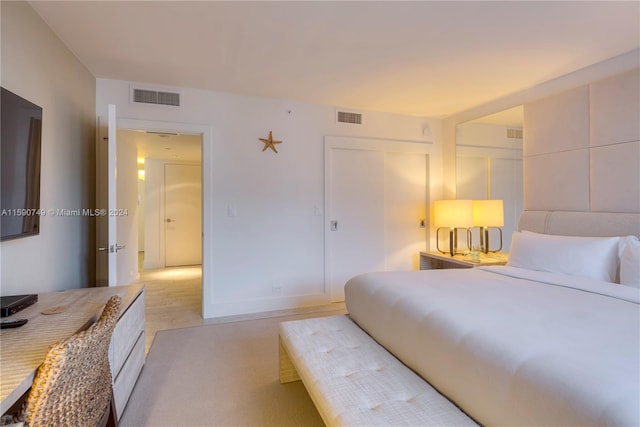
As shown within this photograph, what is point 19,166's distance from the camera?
168cm

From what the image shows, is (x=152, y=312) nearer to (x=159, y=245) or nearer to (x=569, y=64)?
(x=159, y=245)

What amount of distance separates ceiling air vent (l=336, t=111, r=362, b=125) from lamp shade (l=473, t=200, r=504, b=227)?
1.78 m

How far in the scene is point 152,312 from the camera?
357cm

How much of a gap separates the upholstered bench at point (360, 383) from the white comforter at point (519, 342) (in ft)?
0.26

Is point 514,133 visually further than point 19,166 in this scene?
Yes

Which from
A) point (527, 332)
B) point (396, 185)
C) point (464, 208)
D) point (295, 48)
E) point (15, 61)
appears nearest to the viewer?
point (527, 332)

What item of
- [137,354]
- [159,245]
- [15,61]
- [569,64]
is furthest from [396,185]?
[159,245]

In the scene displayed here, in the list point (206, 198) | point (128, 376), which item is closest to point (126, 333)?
point (128, 376)

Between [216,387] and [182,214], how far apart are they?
501cm

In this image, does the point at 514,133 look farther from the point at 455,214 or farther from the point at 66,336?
the point at 66,336

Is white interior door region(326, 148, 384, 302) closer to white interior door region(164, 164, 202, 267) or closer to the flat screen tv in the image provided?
the flat screen tv

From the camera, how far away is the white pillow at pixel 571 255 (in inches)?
86.3

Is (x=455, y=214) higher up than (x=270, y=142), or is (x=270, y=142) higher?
(x=270, y=142)

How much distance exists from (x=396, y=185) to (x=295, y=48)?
2354 millimetres
